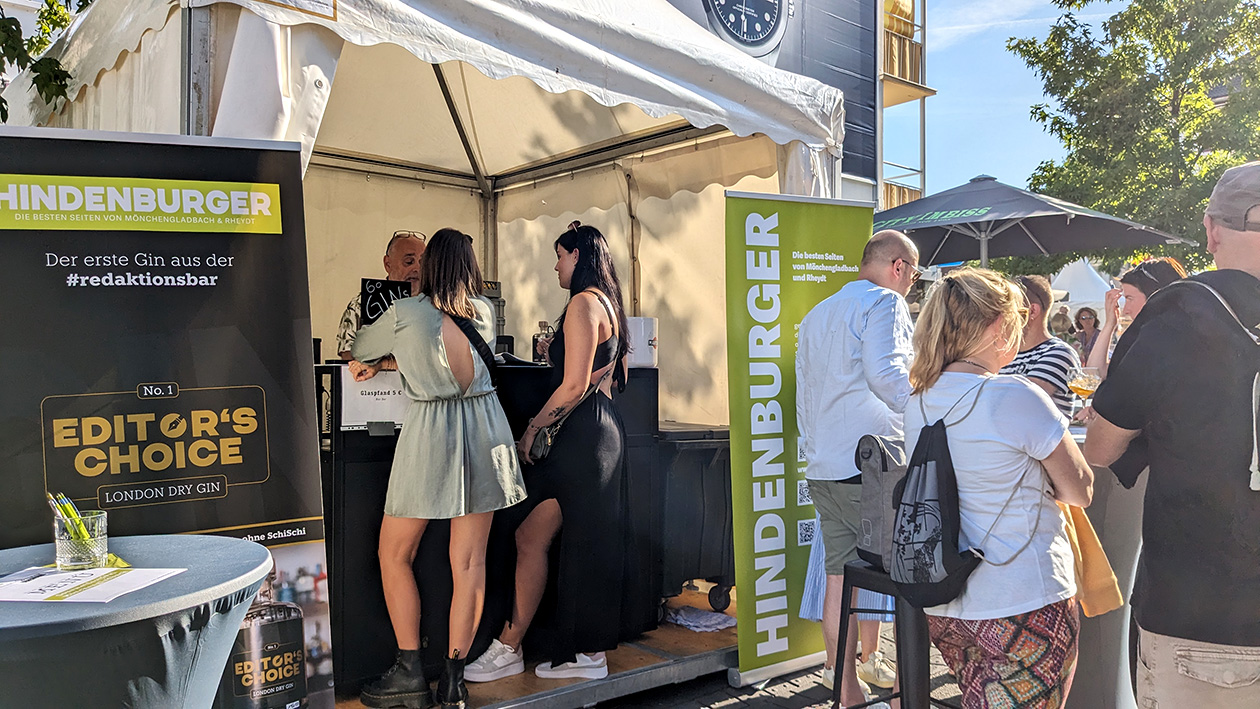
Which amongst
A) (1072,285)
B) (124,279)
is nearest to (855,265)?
(124,279)

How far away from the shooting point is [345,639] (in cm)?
311

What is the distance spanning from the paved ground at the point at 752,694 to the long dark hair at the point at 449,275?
69.1 inches

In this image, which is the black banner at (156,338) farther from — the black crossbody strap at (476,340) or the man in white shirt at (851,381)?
the man in white shirt at (851,381)

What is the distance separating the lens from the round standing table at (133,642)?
47.4 inches

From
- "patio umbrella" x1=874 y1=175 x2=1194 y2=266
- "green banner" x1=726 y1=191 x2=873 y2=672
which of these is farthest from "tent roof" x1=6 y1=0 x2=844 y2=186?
"patio umbrella" x1=874 y1=175 x2=1194 y2=266

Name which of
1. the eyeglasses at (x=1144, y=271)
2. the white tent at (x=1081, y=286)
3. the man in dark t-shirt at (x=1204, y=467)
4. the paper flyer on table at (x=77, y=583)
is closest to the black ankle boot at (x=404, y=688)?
the paper flyer on table at (x=77, y=583)

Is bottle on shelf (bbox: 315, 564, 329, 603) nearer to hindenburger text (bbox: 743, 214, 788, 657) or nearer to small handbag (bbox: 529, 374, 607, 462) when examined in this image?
small handbag (bbox: 529, 374, 607, 462)

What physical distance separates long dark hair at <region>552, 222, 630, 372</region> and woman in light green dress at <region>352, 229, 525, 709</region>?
0.39 m

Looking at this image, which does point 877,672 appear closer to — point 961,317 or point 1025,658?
point 1025,658

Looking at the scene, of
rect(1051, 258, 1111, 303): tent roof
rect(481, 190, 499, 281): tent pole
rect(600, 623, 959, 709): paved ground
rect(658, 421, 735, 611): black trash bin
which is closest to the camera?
rect(600, 623, 959, 709): paved ground

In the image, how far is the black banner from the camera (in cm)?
197

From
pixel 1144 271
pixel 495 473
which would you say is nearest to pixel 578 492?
pixel 495 473

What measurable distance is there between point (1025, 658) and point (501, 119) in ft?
16.3

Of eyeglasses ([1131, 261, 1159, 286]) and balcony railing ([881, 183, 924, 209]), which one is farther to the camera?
balcony railing ([881, 183, 924, 209])
